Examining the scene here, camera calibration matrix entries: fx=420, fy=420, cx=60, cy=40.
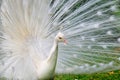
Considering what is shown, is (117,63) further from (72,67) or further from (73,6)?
(73,6)

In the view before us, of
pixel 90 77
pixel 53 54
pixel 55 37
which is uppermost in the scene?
pixel 55 37

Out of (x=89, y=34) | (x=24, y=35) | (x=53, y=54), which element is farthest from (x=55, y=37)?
(x=89, y=34)

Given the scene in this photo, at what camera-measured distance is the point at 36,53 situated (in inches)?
166

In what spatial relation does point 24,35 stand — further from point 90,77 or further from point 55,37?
point 90,77

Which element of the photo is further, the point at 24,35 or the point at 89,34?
the point at 89,34

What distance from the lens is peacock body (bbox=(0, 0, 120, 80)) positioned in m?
4.16

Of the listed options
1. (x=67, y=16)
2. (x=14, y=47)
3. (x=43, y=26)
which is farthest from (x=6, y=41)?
(x=67, y=16)

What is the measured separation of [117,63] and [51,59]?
881mm

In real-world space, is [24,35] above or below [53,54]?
above

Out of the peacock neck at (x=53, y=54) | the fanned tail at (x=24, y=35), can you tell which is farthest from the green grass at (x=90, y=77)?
the peacock neck at (x=53, y=54)

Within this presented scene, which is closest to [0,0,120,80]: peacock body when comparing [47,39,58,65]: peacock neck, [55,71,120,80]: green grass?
[47,39,58,65]: peacock neck

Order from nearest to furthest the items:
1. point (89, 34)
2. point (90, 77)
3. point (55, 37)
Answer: point (55, 37), point (89, 34), point (90, 77)

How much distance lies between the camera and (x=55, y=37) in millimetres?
3957

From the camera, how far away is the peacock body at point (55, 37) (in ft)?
13.7
